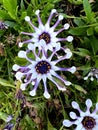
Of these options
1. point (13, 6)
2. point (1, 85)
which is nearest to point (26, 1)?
point (13, 6)

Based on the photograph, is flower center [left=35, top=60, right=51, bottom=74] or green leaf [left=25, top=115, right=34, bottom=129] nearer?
flower center [left=35, top=60, right=51, bottom=74]

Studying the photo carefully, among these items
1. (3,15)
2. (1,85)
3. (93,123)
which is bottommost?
(93,123)

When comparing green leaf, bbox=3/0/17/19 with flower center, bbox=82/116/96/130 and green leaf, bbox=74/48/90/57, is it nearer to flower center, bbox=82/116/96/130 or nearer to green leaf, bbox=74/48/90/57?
green leaf, bbox=74/48/90/57

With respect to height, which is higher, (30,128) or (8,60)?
(8,60)

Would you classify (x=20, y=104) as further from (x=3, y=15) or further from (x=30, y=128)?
(x=3, y=15)

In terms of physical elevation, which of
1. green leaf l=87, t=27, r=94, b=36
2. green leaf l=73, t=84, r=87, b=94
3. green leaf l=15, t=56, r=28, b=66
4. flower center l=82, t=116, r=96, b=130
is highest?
green leaf l=87, t=27, r=94, b=36

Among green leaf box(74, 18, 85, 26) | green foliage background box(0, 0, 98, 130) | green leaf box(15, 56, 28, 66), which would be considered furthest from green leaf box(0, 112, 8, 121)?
green leaf box(74, 18, 85, 26)

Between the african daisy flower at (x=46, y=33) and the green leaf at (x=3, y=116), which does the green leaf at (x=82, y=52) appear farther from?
the green leaf at (x=3, y=116)
